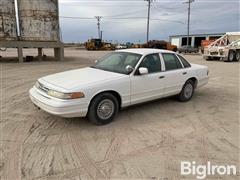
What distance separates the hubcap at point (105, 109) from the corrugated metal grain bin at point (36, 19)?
47.9 feet

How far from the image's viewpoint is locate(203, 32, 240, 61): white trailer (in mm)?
20750

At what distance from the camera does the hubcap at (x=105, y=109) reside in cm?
462

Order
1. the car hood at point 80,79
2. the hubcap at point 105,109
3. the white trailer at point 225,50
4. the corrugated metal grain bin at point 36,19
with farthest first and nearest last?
the white trailer at point 225,50 < the corrugated metal grain bin at point 36,19 < the hubcap at point 105,109 < the car hood at point 80,79

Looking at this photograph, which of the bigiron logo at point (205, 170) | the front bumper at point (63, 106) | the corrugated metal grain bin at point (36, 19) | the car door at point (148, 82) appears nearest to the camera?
the bigiron logo at point (205, 170)

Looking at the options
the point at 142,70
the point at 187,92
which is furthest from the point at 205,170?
the point at 187,92

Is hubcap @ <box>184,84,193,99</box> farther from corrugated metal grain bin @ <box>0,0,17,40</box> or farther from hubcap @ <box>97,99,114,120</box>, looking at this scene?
corrugated metal grain bin @ <box>0,0,17,40</box>

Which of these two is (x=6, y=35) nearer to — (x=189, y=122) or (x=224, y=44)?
(x=189, y=122)

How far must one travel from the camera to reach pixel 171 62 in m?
6.03

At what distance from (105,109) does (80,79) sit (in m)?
0.80

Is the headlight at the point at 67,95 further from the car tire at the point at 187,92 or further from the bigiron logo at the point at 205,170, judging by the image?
the car tire at the point at 187,92

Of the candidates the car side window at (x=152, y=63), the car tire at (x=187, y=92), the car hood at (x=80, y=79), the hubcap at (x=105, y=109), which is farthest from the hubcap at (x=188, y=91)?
the hubcap at (x=105, y=109)

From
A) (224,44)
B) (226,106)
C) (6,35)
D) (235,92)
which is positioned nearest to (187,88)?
(226,106)

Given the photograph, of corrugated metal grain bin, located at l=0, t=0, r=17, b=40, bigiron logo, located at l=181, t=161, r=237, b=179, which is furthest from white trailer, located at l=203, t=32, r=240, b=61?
bigiron logo, located at l=181, t=161, r=237, b=179

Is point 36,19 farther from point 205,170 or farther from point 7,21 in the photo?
point 205,170
